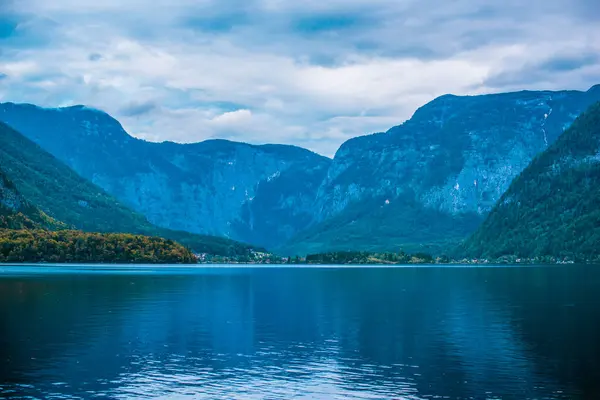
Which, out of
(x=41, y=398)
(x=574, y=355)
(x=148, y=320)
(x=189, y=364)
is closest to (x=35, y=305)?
(x=148, y=320)

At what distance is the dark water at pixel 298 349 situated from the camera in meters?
71.6

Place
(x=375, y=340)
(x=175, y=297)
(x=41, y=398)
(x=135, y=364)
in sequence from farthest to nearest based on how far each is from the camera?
1. (x=175, y=297)
2. (x=375, y=340)
3. (x=135, y=364)
4. (x=41, y=398)

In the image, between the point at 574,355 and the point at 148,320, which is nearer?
the point at 574,355

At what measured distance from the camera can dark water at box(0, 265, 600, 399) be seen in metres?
71.6

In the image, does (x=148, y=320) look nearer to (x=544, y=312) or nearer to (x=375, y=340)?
(x=375, y=340)

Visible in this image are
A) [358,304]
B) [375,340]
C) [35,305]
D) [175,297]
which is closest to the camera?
[375,340]

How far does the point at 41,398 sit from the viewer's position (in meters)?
66.7

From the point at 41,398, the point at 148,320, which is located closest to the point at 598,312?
the point at 148,320

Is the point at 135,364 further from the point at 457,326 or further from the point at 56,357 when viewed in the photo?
the point at 457,326

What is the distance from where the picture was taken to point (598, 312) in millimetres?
133750

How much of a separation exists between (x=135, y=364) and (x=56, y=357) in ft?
31.3

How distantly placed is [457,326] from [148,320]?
155ft

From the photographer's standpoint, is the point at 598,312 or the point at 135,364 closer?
the point at 135,364

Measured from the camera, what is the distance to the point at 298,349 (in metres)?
94.6
